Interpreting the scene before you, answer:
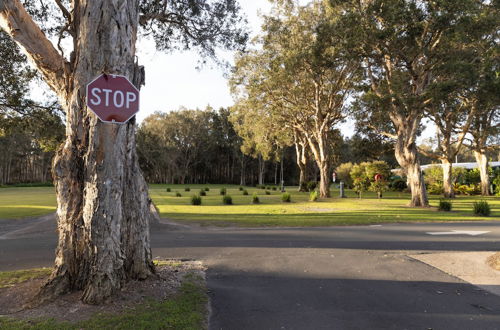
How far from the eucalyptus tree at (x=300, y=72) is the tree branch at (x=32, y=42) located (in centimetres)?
1657

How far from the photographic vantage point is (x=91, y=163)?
4.34 meters

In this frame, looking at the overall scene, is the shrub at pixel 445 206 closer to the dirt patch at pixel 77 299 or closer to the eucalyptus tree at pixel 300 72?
the eucalyptus tree at pixel 300 72

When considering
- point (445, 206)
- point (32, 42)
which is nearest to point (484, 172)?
point (445, 206)

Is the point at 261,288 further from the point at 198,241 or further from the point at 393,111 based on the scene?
the point at 393,111

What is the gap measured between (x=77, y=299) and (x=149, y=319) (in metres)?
1.19

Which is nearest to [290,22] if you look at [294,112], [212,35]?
[294,112]

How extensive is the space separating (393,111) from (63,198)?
20711 mm

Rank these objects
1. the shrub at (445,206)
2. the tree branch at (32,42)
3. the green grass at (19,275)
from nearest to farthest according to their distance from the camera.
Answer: the tree branch at (32,42) → the green grass at (19,275) → the shrub at (445,206)

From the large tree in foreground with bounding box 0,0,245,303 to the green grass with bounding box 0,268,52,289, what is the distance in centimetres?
133

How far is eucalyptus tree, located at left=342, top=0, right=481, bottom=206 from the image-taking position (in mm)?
16828

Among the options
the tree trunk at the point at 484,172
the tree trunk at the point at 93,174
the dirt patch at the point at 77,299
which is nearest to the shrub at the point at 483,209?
the dirt patch at the point at 77,299

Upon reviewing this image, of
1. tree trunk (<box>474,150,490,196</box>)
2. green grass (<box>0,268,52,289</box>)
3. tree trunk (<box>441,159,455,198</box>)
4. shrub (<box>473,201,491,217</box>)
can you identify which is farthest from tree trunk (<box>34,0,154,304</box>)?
tree trunk (<box>474,150,490,196</box>)

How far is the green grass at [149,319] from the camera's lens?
3637 millimetres

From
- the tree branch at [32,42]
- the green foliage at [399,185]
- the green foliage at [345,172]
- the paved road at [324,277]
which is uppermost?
the tree branch at [32,42]
